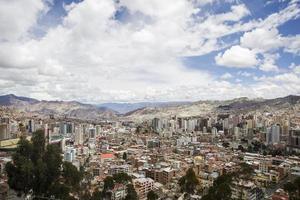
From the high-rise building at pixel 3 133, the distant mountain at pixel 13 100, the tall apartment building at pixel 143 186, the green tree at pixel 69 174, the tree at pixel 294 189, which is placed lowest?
the tall apartment building at pixel 143 186

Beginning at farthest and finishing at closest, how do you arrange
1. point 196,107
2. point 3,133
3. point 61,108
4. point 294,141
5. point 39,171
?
point 61,108 → point 196,107 → point 294,141 → point 3,133 → point 39,171

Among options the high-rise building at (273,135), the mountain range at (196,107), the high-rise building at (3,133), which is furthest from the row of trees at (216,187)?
the mountain range at (196,107)

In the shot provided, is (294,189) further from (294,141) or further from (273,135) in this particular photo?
(273,135)

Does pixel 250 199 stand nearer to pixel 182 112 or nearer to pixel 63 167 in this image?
pixel 63 167

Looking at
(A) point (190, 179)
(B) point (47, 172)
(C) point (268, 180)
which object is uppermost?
(B) point (47, 172)

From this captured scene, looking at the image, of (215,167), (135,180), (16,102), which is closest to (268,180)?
(215,167)

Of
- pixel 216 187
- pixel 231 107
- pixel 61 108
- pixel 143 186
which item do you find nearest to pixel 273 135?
pixel 143 186

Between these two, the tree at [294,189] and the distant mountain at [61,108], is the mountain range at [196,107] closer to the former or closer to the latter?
the distant mountain at [61,108]

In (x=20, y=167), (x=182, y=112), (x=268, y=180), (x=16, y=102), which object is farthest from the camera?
(x=16, y=102)

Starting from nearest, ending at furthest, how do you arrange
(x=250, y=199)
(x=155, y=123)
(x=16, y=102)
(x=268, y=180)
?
(x=250, y=199)
(x=268, y=180)
(x=155, y=123)
(x=16, y=102)
